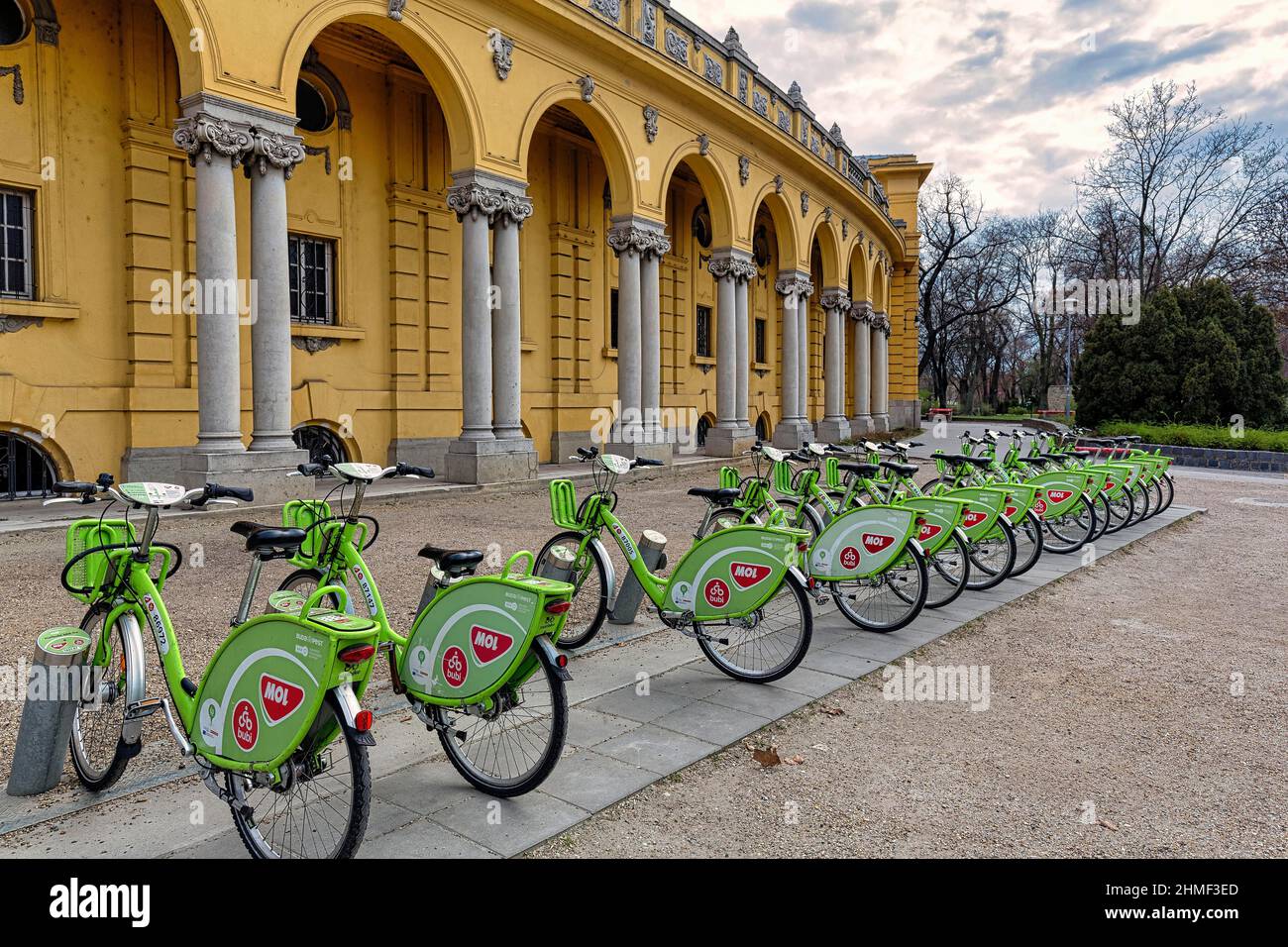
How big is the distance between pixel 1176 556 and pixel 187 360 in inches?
504

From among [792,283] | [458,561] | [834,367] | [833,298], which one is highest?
[833,298]

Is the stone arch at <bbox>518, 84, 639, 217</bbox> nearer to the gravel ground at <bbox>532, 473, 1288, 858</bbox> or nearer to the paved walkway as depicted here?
the paved walkway

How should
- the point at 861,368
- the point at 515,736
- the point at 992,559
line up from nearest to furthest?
the point at 515,736 → the point at 992,559 → the point at 861,368

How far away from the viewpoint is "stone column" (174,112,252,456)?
10602mm

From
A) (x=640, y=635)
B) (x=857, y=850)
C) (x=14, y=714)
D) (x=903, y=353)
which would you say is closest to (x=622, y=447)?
(x=640, y=635)

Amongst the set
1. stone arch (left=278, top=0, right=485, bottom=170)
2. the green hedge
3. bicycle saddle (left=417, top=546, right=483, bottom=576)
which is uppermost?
stone arch (left=278, top=0, right=485, bottom=170)

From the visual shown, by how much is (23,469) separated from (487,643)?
11.0 metres

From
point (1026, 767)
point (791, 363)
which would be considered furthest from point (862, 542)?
point (791, 363)

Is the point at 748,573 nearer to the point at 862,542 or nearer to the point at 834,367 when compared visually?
the point at 862,542

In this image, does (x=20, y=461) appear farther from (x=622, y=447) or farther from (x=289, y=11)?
(x=622, y=447)

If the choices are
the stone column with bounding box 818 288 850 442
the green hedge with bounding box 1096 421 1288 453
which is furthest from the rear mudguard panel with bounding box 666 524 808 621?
the stone column with bounding box 818 288 850 442

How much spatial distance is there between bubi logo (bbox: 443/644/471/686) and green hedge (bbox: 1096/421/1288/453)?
73.8ft

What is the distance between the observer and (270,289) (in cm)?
1134

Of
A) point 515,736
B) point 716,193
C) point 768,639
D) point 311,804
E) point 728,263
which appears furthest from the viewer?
point 728,263
